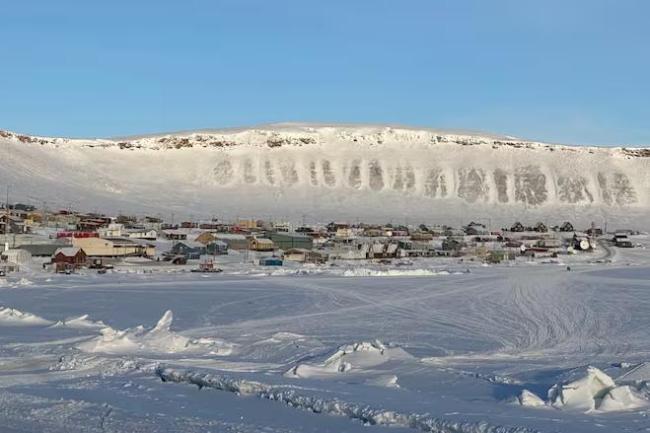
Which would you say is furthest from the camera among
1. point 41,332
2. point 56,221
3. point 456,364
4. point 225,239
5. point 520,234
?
point 520,234

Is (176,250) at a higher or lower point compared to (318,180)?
lower

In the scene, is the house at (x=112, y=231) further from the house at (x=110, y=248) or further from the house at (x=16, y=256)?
the house at (x=16, y=256)

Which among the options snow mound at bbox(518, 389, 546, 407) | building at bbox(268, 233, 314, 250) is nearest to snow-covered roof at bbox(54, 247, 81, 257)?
building at bbox(268, 233, 314, 250)

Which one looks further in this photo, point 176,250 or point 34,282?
point 176,250

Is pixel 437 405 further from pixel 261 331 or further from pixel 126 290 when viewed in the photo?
pixel 126 290

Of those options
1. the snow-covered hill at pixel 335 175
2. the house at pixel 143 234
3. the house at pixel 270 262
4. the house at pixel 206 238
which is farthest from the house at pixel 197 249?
the snow-covered hill at pixel 335 175

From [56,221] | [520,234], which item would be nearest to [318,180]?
[520,234]

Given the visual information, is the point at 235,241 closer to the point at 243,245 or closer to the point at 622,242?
the point at 243,245

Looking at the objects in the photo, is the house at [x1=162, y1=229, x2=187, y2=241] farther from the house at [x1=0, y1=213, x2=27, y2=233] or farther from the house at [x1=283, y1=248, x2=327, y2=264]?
the house at [x1=283, y1=248, x2=327, y2=264]
